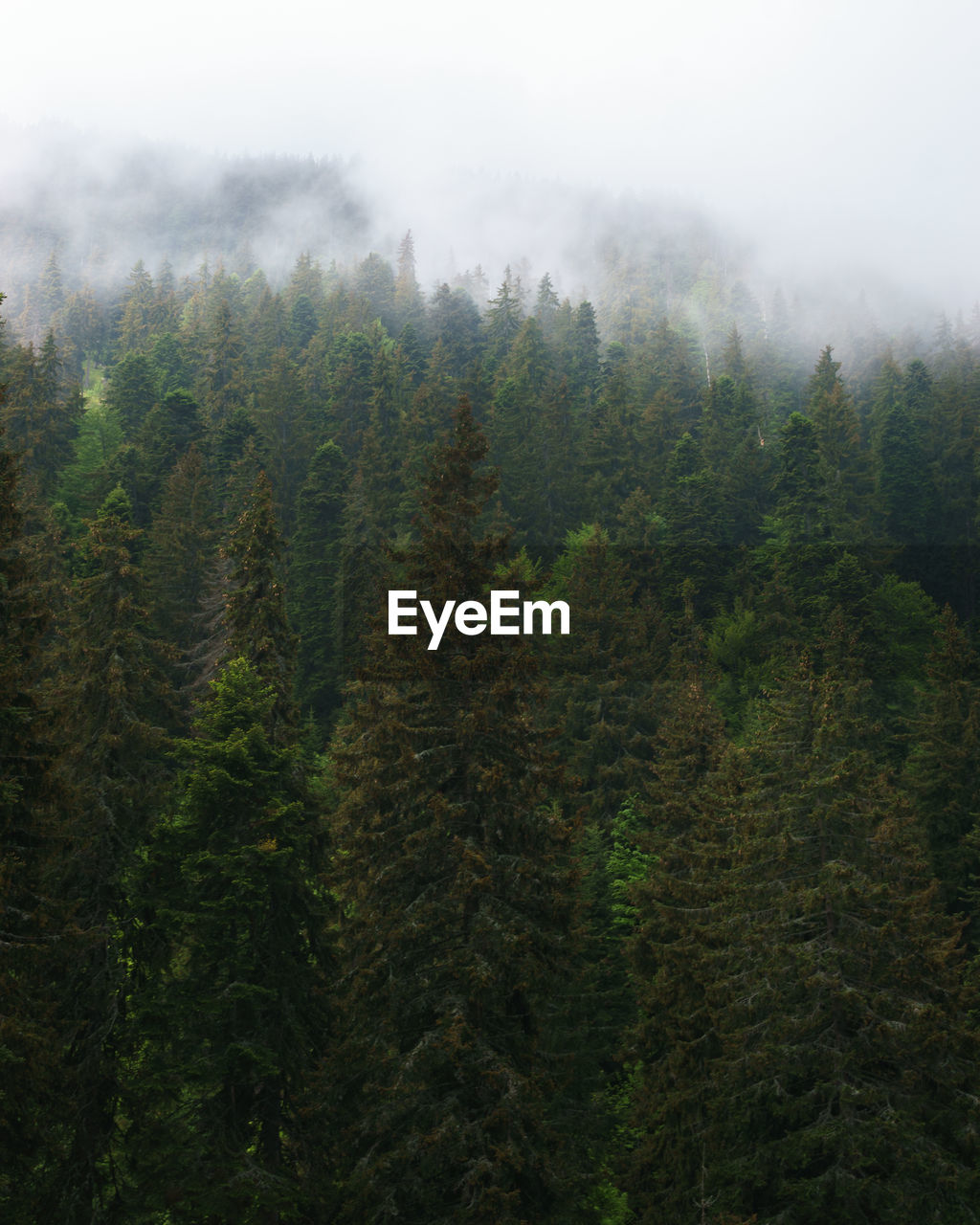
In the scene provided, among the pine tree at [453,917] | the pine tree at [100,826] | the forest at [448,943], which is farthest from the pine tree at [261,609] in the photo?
Answer: the pine tree at [453,917]

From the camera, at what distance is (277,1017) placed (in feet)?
58.9

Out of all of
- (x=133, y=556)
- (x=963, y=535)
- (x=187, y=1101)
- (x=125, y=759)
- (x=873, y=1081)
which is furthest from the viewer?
(x=963, y=535)

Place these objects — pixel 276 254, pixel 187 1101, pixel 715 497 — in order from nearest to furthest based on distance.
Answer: pixel 187 1101 < pixel 715 497 < pixel 276 254

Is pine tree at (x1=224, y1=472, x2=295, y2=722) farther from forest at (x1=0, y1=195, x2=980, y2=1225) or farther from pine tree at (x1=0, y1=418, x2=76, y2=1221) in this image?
pine tree at (x1=0, y1=418, x2=76, y2=1221)

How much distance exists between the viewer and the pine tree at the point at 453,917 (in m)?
14.0

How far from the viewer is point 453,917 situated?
1563 cm

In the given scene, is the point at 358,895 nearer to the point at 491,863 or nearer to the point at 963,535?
the point at 491,863

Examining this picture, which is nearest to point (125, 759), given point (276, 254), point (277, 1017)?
point (277, 1017)

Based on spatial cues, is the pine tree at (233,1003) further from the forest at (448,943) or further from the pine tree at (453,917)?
the pine tree at (453,917)

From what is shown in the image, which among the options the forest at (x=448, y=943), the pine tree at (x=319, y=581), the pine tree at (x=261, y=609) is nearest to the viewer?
the forest at (x=448, y=943)

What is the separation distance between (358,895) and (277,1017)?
3440mm

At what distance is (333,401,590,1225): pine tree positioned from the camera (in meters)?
14.0
